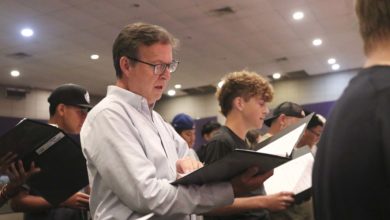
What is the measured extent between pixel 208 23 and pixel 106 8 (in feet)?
6.82

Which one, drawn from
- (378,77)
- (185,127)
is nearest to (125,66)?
(378,77)

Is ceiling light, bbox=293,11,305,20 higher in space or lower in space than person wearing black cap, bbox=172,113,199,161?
higher

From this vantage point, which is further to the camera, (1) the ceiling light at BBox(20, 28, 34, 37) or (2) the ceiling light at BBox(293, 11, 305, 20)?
(1) the ceiling light at BBox(20, 28, 34, 37)

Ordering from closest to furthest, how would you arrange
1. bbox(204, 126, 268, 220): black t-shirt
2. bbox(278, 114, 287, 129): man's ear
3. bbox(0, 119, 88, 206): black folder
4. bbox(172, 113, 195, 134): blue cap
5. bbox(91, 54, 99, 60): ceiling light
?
bbox(0, 119, 88, 206): black folder, bbox(204, 126, 268, 220): black t-shirt, bbox(278, 114, 287, 129): man's ear, bbox(172, 113, 195, 134): blue cap, bbox(91, 54, 99, 60): ceiling light

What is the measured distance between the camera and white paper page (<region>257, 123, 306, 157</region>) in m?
1.40

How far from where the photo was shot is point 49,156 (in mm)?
1802

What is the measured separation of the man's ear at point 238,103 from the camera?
2.29 metres

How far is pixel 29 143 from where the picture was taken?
1705 mm

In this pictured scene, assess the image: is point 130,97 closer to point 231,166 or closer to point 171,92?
point 231,166

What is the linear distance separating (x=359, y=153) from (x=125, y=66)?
3.07 ft

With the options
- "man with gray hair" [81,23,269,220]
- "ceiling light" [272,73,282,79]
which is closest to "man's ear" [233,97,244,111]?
"man with gray hair" [81,23,269,220]

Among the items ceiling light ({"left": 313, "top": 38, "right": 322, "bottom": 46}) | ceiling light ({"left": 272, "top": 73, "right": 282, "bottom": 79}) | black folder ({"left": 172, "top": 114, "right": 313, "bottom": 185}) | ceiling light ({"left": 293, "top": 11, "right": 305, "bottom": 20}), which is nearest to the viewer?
black folder ({"left": 172, "top": 114, "right": 313, "bottom": 185})

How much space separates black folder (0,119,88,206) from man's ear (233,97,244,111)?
2.99 feet

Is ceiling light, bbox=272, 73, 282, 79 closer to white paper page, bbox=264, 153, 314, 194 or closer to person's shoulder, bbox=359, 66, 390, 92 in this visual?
white paper page, bbox=264, 153, 314, 194
